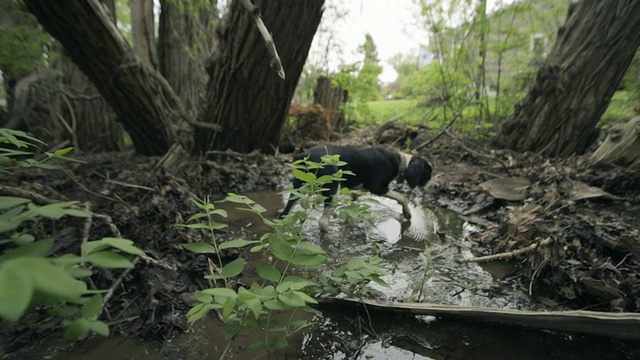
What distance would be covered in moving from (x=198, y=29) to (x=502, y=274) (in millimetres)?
7882

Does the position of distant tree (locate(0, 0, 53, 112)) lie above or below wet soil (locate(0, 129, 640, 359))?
above

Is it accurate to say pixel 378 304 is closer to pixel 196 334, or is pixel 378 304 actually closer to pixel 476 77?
pixel 196 334

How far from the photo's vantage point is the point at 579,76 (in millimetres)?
5520

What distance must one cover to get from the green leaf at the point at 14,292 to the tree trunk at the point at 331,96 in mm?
10283

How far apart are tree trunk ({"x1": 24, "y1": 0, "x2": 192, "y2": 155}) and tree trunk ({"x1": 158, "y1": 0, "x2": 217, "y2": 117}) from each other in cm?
246

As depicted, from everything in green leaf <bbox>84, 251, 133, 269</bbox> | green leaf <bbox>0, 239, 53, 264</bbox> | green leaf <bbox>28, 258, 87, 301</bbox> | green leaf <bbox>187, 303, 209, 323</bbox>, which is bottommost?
green leaf <bbox>187, 303, 209, 323</bbox>

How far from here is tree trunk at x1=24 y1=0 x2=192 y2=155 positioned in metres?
3.43

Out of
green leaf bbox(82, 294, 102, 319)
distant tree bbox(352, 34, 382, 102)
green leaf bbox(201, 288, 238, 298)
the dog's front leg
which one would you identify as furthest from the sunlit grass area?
green leaf bbox(82, 294, 102, 319)

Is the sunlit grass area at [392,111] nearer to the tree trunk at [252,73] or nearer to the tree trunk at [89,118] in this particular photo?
the tree trunk at [252,73]

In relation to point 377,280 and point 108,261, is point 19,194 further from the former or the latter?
point 377,280

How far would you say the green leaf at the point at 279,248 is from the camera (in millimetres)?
1337

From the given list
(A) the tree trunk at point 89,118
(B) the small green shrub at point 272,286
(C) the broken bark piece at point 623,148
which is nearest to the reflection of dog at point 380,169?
(B) the small green shrub at point 272,286

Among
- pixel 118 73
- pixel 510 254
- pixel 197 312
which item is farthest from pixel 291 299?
pixel 118 73

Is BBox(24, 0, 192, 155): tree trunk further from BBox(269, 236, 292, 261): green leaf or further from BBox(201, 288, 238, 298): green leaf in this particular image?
BBox(201, 288, 238, 298): green leaf
